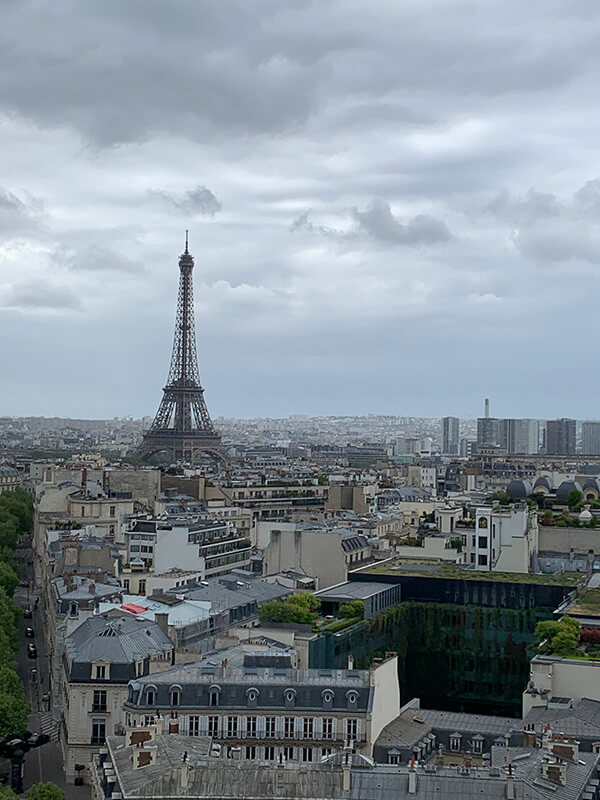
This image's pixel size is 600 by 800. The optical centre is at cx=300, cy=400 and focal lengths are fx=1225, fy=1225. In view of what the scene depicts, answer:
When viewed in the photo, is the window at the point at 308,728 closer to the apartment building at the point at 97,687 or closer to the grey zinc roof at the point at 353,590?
the apartment building at the point at 97,687

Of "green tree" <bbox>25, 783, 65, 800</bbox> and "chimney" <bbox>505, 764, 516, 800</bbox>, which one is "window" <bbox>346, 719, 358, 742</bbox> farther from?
"chimney" <bbox>505, 764, 516, 800</bbox>

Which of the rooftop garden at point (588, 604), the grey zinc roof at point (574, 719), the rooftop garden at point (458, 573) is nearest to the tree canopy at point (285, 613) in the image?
the rooftop garden at point (458, 573)

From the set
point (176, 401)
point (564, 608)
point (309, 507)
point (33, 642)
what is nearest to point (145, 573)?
point (33, 642)

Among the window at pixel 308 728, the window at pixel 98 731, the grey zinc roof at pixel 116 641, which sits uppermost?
the grey zinc roof at pixel 116 641

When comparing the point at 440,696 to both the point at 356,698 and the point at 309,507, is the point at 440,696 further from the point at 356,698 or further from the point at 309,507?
the point at 309,507

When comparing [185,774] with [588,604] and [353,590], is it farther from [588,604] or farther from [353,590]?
[353,590]

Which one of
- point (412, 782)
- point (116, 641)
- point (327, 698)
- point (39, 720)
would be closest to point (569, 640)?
point (327, 698)
